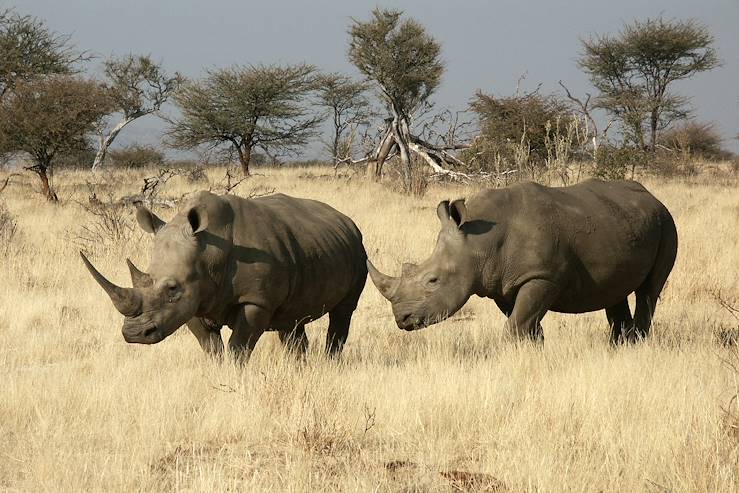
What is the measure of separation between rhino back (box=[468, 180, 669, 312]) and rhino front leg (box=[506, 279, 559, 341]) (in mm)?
61

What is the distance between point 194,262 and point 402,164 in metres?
15.2

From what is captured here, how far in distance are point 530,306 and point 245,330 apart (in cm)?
183

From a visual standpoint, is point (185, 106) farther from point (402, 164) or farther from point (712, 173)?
point (712, 173)

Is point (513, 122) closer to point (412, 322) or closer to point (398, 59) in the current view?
point (398, 59)

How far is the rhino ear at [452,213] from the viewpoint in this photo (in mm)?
6379

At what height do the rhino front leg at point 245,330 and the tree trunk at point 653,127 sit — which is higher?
the tree trunk at point 653,127

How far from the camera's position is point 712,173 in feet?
85.1

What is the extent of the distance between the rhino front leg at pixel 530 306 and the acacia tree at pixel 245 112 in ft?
82.2

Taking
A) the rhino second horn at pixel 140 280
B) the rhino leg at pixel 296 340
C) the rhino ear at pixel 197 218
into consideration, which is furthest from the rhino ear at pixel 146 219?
the rhino leg at pixel 296 340

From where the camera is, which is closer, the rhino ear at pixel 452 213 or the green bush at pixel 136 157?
the rhino ear at pixel 452 213

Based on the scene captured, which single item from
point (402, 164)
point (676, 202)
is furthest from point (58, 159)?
point (676, 202)

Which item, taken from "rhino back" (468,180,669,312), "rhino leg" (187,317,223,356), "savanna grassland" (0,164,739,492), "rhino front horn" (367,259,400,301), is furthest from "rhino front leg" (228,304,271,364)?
"rhino back" (468,180,669,312)

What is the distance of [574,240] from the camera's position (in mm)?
6586

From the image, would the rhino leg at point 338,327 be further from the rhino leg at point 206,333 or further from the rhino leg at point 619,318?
the rhino leg at point 619,318
